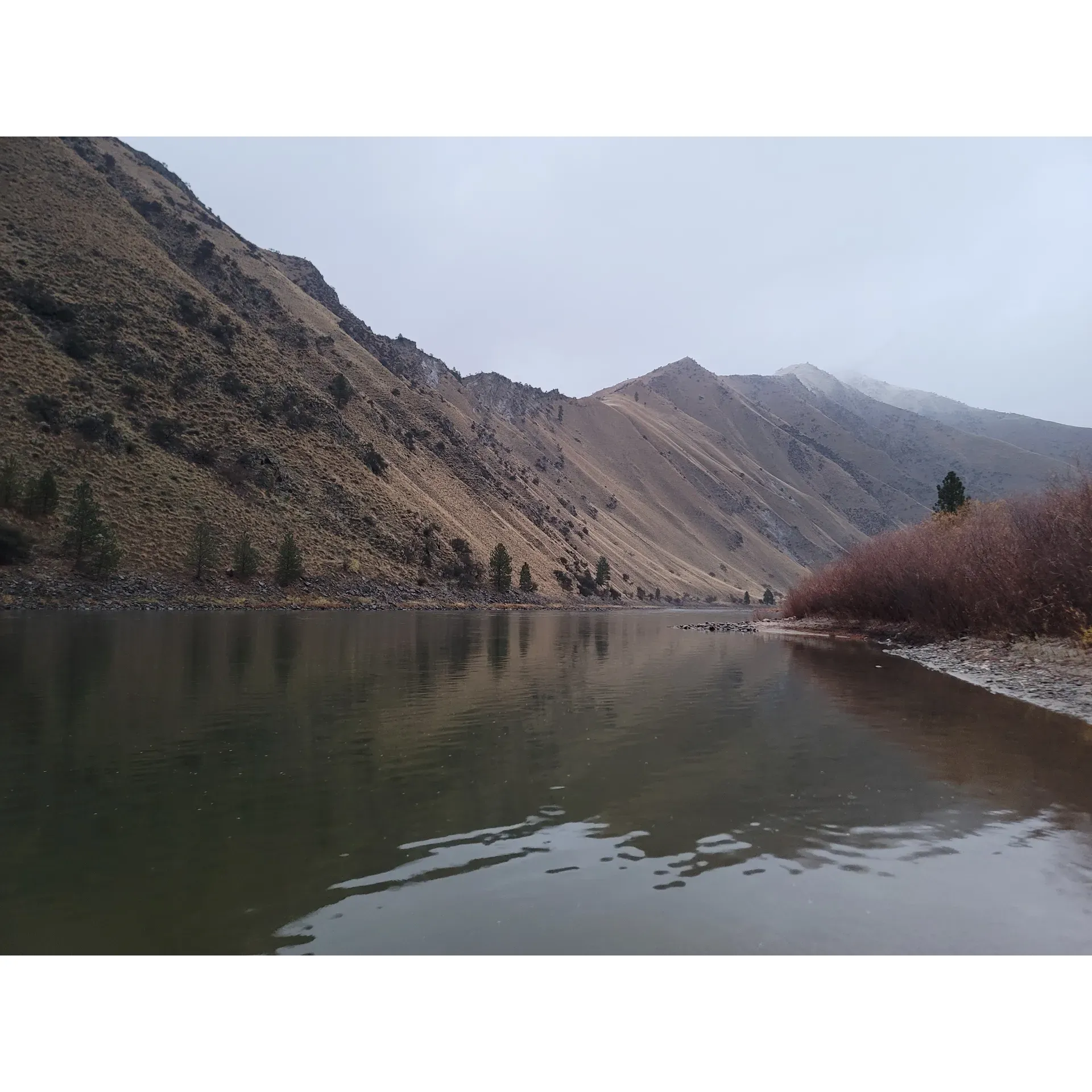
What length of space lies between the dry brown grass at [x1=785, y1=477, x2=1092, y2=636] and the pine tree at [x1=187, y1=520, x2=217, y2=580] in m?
63.3

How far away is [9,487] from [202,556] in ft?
57.3

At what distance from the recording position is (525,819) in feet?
41.3

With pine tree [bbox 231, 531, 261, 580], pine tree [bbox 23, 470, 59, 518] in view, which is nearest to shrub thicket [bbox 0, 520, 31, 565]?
pine tree [bbox 23, 470, 59, 518]

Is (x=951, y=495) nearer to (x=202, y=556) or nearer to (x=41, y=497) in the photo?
(x=202, y=556)

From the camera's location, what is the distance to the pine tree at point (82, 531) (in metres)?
66.7

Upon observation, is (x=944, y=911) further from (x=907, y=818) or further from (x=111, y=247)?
(x=111, y=247)

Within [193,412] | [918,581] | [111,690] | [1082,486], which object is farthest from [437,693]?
[193,412]

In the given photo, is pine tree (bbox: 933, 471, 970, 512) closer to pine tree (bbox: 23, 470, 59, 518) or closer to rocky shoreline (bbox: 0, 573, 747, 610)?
rocky shoreline (bbox: 0, 573, 747, 610)

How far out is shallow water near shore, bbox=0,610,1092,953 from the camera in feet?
28.1

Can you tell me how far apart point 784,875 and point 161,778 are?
453 inches

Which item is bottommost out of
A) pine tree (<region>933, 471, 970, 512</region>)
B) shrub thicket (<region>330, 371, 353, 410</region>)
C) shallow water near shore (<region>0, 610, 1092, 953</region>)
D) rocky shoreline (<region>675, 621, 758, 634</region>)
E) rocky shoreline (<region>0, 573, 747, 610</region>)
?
rocky shoreline (<region>675, 621, 758, 634</region>)

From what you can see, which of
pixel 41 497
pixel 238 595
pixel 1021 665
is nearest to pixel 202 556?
pixel 238 595

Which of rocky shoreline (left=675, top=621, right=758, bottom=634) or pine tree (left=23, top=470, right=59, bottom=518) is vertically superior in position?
pine tree (left=23, top=470, right=59, bottom=518)

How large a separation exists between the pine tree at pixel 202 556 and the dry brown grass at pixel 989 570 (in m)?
63.3
